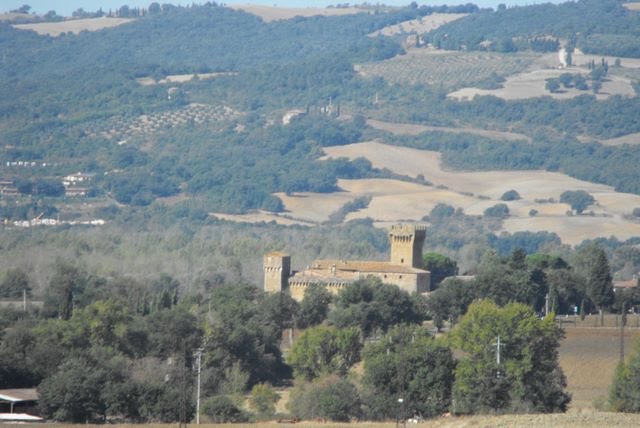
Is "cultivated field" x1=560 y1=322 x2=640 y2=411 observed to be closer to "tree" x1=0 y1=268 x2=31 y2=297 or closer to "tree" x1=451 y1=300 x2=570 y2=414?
"tree" x1=451 y1=300 x2=570 y2=414

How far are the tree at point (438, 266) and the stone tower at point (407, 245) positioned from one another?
4.01 feet

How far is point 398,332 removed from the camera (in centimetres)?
7925

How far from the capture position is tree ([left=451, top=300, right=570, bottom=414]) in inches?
2530

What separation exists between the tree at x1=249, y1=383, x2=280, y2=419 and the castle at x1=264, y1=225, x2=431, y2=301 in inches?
1156

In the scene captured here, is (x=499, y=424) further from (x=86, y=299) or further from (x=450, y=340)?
(x=86, y=299)

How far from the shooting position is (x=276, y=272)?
10700cm

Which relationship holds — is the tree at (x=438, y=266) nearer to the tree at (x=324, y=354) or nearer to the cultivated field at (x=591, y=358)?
the cultivated field at (x=591, y=358)

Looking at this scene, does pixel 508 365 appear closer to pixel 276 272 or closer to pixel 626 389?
pixel 626 389

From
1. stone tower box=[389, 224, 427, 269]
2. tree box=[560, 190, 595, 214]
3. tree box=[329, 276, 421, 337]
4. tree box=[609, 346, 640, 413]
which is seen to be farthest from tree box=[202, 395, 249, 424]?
tree box=[560, 190, 595, 214]

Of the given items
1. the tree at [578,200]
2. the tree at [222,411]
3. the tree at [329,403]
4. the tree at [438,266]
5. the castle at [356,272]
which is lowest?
the tree at [578,200]

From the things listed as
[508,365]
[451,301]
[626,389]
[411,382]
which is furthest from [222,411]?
[451,301]

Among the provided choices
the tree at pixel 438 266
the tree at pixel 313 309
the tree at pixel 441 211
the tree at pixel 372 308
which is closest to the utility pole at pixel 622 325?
the tree at pixel 372 308

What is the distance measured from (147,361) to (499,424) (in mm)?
22476

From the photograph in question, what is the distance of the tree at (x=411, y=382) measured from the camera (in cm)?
6444
